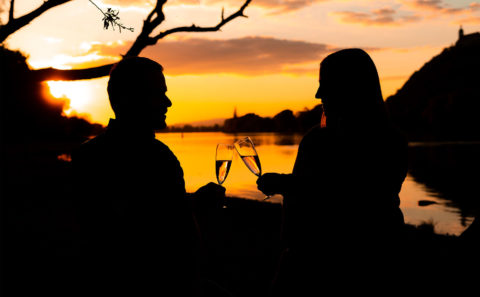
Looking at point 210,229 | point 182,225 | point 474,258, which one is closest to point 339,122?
point 182,225

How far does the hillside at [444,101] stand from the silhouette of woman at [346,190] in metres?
161

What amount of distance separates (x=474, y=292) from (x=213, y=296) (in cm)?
191

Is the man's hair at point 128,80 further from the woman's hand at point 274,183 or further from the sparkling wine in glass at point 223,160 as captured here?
the sparkling wine in glass at point 223,160

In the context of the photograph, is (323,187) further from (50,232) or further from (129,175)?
(50,232)

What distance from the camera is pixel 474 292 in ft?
10.1

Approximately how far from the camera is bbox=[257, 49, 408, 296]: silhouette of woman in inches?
93.6

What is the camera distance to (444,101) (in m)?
158

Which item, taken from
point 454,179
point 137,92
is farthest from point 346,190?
point 454,179

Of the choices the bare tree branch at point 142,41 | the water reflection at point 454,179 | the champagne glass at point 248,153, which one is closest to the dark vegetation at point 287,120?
the champagne glass at point 248,153

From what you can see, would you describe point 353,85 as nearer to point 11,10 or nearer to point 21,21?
point 21,21

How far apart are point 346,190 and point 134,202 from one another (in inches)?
44.4

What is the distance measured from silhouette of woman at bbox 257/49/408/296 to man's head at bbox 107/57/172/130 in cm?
79

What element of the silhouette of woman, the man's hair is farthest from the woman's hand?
the man's hair

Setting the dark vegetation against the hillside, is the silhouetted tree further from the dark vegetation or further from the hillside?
the hillside
